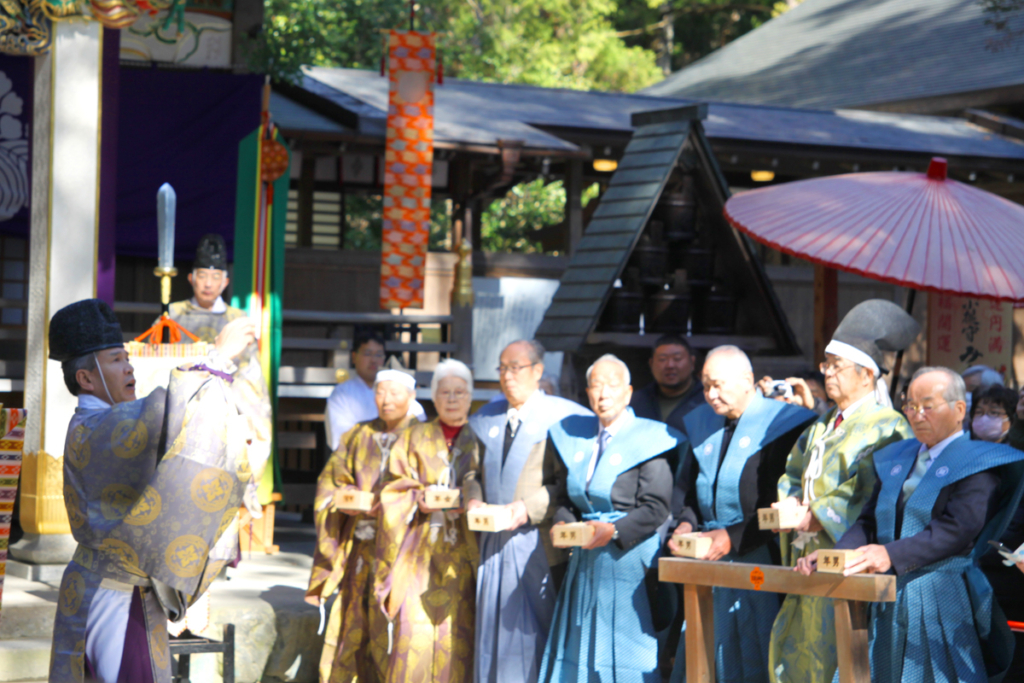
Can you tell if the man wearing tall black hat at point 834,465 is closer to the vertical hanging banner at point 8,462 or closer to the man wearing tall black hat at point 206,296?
the vertical hanging banner at point 8,462

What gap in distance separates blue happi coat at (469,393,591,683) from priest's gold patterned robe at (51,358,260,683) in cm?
184

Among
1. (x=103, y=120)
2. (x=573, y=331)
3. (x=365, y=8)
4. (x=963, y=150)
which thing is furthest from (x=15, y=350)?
(x=963, y=150)

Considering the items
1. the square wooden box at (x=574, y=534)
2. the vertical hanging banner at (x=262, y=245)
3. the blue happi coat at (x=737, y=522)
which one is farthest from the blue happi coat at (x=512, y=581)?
the vertical hanging banner at (x=262, y=245)

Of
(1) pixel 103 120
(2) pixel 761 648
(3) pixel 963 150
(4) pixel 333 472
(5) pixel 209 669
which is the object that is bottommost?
(5) pixel 209 669

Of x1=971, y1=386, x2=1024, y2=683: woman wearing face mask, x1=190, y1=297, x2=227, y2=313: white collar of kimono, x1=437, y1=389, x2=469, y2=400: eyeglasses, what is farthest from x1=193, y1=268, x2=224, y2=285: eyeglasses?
x1=971, y1=386, x2=1024, y2=683: woman wearing face mask

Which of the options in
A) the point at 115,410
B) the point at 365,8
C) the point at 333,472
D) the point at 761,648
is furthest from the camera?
the point at 365,8

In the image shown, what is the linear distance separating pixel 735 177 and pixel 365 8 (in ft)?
18.0

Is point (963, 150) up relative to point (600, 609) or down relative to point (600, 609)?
up

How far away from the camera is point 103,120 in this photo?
5750mm

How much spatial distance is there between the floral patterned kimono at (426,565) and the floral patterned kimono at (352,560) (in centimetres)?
17

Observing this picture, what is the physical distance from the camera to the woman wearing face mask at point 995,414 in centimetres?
490

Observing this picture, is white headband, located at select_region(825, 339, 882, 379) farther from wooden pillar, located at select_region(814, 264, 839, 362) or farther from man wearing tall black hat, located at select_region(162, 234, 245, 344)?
man wearing tall black hat, located at select_region(162, 234, 245, 344)

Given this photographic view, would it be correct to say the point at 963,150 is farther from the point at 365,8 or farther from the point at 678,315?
the point at 365,8

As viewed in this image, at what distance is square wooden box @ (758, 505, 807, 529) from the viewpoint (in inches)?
150
